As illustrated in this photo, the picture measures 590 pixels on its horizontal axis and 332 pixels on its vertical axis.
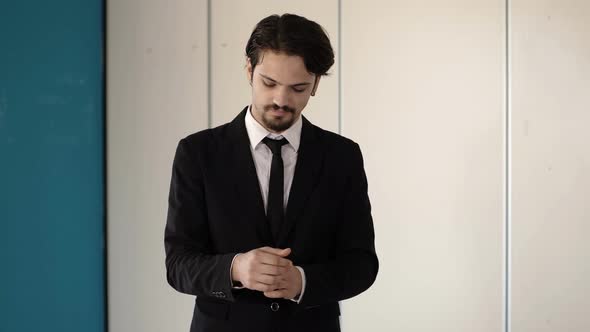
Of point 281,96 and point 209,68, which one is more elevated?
point 209,68

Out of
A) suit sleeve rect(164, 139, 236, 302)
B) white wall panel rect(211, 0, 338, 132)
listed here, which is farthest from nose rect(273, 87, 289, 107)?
white wall panel rect(211, 0, 338, 132)

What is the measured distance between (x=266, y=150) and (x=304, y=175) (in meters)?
0.12

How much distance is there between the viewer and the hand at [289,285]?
1.36 m

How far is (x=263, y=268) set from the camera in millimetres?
1328

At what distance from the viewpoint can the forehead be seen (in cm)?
150
